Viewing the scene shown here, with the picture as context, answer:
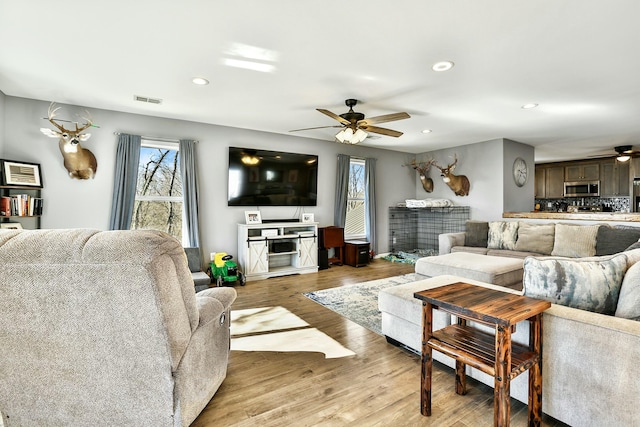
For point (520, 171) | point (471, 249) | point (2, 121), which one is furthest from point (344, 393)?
point (520, 171)

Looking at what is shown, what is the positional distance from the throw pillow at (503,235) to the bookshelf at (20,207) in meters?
6.51

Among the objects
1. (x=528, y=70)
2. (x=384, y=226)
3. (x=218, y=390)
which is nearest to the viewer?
(x=218, y=390)

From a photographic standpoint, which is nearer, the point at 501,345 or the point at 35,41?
the point at 501,345

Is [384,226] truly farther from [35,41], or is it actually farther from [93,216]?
[35,41]

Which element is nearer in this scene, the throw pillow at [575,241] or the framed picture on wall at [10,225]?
the framed picture on wall at [10,225]

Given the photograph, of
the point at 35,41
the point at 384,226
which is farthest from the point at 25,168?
the point at 384,226

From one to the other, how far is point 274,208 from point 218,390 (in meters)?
3.87

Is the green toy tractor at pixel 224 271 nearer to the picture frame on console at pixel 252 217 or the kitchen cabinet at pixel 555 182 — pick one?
the picture frame on console at pixel 252 217

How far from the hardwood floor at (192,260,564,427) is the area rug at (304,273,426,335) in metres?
0.35

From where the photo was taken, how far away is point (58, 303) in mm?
1258

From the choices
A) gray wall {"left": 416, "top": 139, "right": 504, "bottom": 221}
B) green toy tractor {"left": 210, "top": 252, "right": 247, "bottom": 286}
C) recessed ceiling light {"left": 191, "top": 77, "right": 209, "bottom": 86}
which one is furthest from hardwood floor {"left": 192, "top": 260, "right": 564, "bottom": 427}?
gray wall {"left": 416, "top": 139, "right": 504, "bottom": 221}

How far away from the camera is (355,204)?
695cm

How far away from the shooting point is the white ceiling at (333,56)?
6.82 ft

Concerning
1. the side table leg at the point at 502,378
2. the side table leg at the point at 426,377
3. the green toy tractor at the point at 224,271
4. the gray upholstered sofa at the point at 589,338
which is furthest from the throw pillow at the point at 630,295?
the green toy tractor at the point at 224,271
